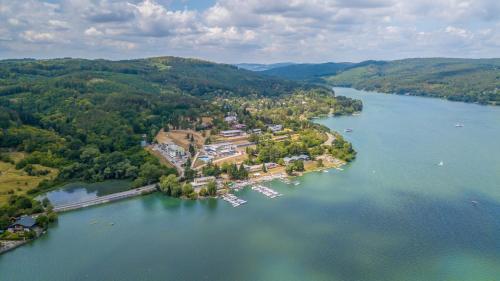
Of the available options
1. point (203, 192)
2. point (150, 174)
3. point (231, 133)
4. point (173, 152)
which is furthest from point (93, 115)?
point (203, 192)

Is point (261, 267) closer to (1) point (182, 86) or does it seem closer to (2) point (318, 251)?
(2) point (318, 251)

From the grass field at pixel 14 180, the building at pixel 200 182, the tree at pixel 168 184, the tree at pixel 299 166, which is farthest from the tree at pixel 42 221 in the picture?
the tree at pixel 299 166

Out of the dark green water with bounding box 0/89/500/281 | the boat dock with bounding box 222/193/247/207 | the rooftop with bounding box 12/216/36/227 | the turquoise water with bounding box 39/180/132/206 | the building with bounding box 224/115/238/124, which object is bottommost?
Answer: the dark green water with bounding box 0/89/500/281

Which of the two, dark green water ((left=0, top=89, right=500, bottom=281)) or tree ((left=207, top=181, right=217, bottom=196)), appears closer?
dark green water ((left=0, top=89, right=500, bottom=281))

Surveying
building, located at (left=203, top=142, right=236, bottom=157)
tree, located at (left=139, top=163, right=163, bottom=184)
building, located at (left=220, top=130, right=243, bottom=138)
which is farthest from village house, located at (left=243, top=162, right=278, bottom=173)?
building, located at (left=220, top=130, right=243, bottom=138)

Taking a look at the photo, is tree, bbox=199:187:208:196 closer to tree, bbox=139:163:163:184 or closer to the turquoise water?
tree, bbox=139:163:163:184

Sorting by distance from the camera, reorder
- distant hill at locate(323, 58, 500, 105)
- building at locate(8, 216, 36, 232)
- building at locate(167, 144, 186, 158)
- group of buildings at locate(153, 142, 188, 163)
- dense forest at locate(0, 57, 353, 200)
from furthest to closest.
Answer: distant hill at locate(323, 58, 500, 105) → building at locate(167, 144, 186, 158) → group of buildings at locate(153, 142, 188, 163) → dense forest at locate(0, 57, 353, 200) → building at locate(8, 216, 36, 232)

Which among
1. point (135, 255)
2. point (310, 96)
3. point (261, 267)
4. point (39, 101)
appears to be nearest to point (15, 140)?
point (39, 101)
